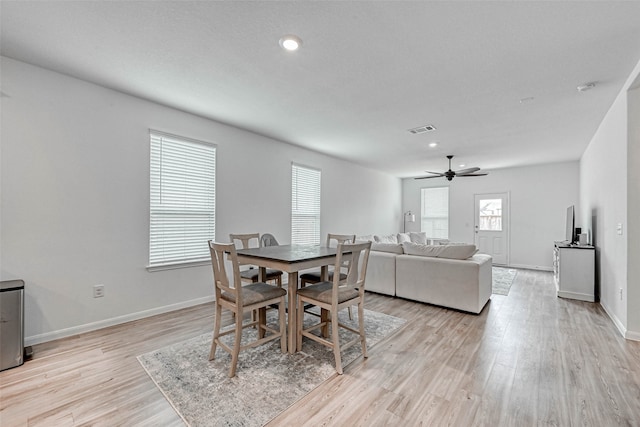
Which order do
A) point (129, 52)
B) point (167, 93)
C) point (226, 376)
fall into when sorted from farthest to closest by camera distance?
point (167, 93) < point (129, 52) < point (226, 376)

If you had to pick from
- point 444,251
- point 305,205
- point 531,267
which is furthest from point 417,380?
point 531,267

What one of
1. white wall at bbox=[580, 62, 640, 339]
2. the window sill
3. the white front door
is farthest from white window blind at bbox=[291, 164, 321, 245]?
the white front door

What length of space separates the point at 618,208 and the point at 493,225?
4.62m

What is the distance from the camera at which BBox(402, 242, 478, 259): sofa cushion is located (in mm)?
3807

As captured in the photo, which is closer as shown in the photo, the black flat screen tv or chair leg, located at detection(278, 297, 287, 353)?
chair leg, located at detection(278, 297, 287, 353)

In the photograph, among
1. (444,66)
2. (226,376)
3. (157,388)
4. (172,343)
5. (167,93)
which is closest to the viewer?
(157,388)

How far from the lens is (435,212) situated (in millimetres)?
8758

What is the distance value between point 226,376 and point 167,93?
300 centimetres

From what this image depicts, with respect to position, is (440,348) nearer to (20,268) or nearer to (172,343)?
(172,343)

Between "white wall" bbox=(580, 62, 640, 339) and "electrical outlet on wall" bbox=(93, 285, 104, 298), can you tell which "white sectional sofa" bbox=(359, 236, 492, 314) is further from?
"electrical outlet on wall" bbox=(93, 285, 104, 298)

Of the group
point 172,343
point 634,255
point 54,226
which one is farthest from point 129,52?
point 634,255

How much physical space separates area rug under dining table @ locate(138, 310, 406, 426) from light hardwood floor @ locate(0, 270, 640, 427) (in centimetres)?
8

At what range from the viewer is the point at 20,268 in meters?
2.60

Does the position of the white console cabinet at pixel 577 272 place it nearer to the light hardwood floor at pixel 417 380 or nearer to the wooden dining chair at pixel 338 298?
the light hardwood floor at pixel 417 380
